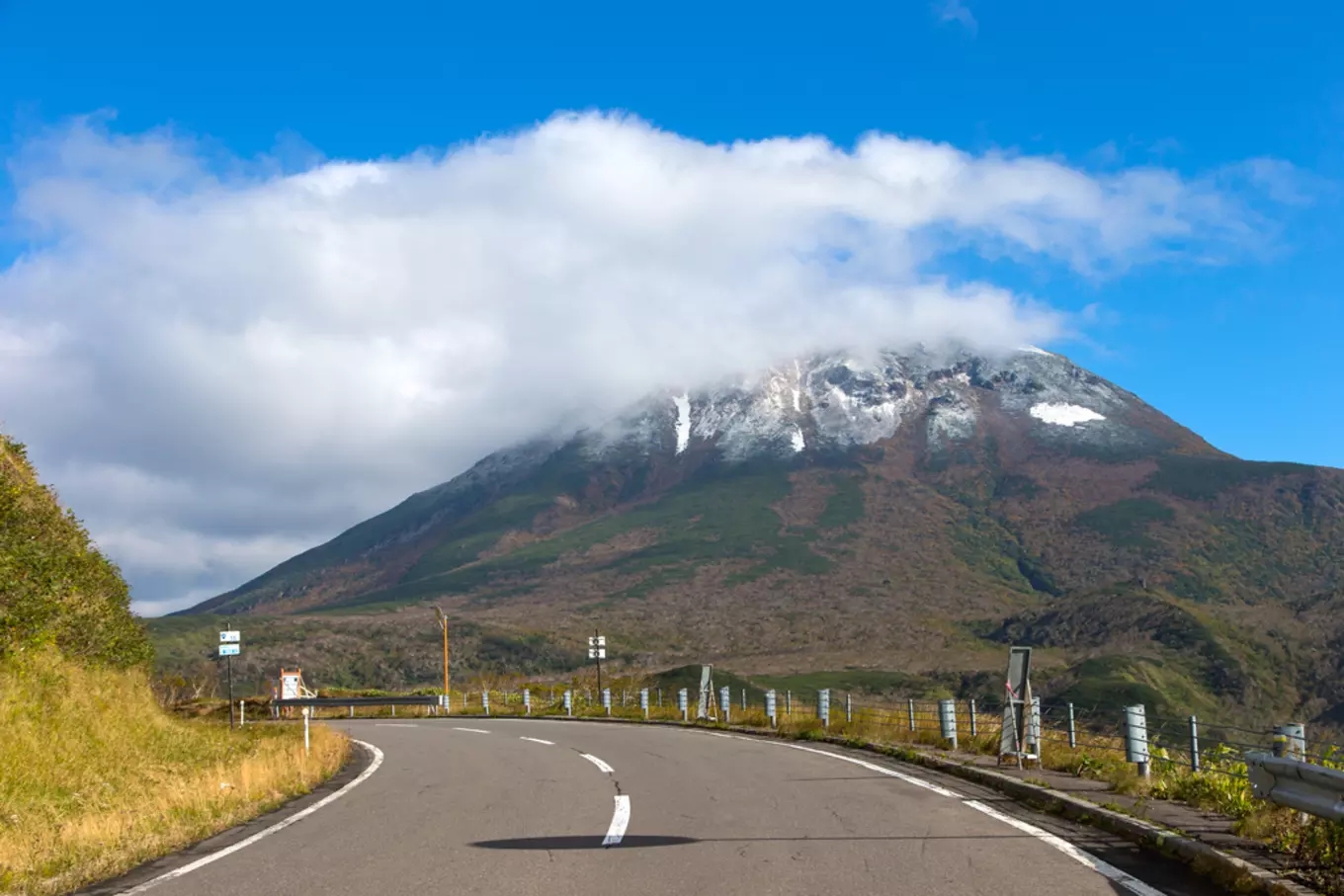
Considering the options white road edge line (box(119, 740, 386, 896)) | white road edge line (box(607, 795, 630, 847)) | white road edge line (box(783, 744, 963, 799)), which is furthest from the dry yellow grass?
white road edge line (box(783, 744, 963, 799))

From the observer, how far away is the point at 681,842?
1052cm

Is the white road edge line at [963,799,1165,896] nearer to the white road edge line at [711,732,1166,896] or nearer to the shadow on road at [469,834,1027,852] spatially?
the white road edge line at [711,732,1166,896]

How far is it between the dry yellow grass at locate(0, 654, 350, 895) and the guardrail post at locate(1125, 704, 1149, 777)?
10.4 meters

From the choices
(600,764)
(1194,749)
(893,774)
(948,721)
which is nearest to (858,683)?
(948,721)

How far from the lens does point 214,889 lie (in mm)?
8961

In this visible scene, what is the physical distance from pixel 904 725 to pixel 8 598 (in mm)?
17563

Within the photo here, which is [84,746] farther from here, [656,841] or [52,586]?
[656,841]

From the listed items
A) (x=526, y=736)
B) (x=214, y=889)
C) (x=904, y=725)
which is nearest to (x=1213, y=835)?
(x=214, y=889)

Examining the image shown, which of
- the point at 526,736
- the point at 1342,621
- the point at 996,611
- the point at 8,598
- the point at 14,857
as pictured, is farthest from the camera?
the point at 996,611

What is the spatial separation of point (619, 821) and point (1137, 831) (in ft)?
16.2

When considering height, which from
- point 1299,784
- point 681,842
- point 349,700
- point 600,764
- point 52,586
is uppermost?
point 52,586

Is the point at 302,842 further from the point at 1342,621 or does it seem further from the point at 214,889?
the point at 1342,621

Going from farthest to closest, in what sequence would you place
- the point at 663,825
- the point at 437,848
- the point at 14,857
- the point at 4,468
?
the point at 4,468
the point at 663,825
the point at 437,848
the point at 14,857

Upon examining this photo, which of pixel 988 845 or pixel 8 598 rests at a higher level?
pixel 8 598
